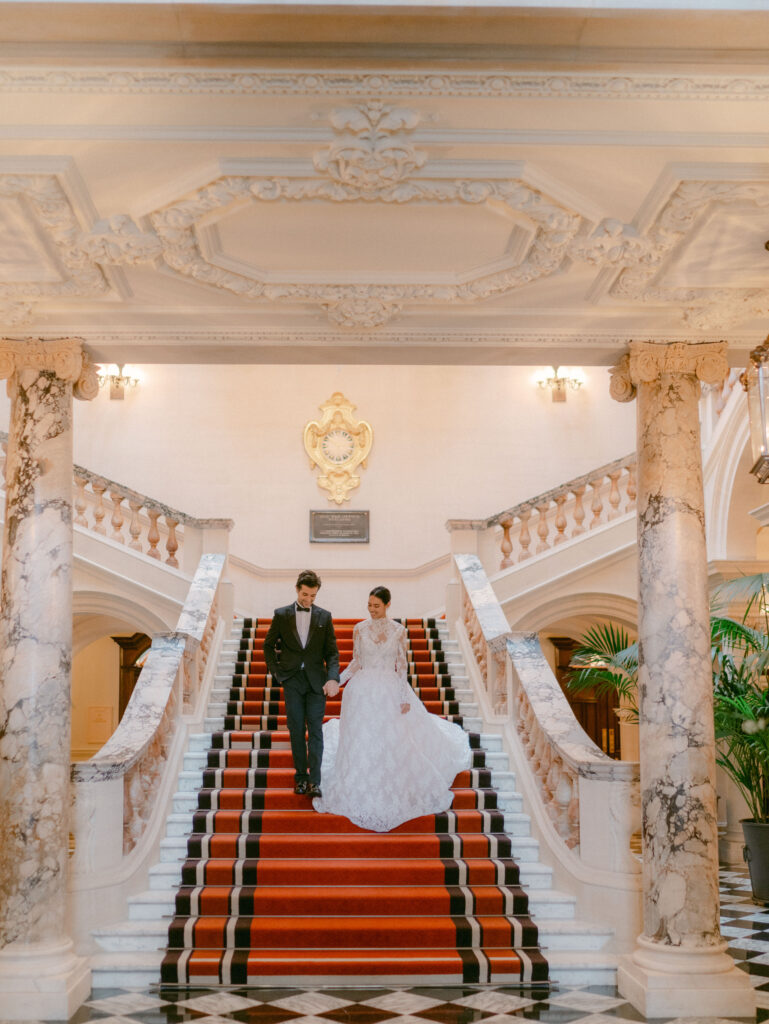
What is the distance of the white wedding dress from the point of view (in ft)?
26.4

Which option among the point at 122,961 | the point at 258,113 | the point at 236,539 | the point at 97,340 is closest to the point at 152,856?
the point at 122,961

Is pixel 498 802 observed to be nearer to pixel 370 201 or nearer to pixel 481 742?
pixel 481 742

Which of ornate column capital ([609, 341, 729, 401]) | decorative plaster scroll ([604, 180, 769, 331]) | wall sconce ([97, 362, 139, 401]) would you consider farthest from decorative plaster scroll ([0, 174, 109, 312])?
wall sconce ([97, 362, 139, 401])

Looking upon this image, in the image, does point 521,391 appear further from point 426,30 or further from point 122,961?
point 426,30

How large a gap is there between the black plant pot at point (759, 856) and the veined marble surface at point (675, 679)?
9.98ft

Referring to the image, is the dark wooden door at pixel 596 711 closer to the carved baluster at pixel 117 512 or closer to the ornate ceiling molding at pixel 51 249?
the carved baluster at pixel 117 512

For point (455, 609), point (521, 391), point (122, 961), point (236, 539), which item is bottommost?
point (122, 961)

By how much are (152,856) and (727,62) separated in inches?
238

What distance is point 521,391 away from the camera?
16281 mm

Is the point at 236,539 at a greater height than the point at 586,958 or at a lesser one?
greater

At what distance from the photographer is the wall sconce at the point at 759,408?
14.4 ft

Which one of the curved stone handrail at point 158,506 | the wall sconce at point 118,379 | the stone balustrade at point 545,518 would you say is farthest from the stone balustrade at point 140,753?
the wall sconce at point 118,379

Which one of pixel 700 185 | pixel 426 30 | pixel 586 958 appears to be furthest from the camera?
pixel 586 958

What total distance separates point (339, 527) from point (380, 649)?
7.32 metres
